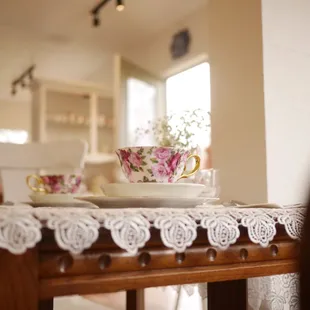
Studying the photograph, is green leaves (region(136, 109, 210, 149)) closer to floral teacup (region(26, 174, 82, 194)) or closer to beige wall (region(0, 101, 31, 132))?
floral teacup (region(26, 174, 82, 194))

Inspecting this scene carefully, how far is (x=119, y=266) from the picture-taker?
450 mm

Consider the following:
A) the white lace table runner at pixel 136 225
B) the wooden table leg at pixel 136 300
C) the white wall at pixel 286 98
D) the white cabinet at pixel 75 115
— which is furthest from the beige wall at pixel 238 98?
the white cabinet at pixel 75 115

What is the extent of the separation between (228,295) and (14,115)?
264 inches

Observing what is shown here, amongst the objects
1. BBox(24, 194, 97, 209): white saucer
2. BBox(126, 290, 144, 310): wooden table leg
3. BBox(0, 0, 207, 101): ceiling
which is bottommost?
BBox(126, 290, 144, 310): wooden table leg

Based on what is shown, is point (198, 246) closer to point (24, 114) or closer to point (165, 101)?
point (165, 101)

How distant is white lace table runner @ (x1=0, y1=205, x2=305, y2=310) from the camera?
1.29 ft

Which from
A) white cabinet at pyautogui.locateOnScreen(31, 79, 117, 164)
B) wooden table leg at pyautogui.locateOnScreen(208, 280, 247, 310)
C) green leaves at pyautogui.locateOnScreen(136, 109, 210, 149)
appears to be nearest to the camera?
wooden table leg at pyautogui.locateOnScreen(208, 280, 247, 310)

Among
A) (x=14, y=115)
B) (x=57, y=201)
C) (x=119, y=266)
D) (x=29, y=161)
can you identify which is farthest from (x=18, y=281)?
(x=14, y=115)

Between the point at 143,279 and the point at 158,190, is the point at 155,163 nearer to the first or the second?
the point at 158,190

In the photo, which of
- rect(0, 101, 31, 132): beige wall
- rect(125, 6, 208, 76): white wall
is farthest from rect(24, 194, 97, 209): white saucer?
rect(0, 101, 31, 132): beige wall

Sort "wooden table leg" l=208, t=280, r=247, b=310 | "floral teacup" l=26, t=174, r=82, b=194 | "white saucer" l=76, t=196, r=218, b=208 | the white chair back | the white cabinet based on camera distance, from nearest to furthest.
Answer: "white saucer" l=76, t=196, r=218, b=208, "wooden table leg" l=208, t=280, r=247, b=310, "floral teacup" l=26, t=174, r=82, b=194, the white chair back, the white cabinet

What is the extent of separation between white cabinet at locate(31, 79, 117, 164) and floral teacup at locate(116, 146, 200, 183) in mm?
3975

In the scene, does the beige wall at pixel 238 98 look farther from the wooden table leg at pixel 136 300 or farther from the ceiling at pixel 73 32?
the ceiling at pixel 73 32

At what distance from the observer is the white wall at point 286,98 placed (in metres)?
1.44
